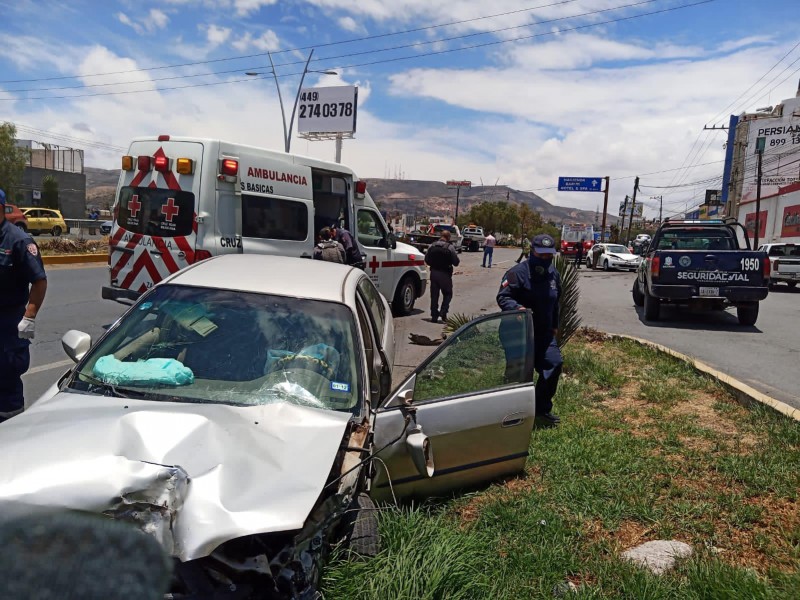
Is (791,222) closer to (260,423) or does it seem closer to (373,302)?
(373,302)

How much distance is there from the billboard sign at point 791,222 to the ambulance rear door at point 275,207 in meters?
37.8

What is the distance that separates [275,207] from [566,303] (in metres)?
4.11

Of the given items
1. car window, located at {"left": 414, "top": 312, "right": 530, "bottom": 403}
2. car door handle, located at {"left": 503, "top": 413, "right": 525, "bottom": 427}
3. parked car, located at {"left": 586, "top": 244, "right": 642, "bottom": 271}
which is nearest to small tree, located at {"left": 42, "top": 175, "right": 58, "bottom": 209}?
parked car, located at {"left": 586, "top": 244, "right": 642, "bottom": 271}

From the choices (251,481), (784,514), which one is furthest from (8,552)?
(784,514)

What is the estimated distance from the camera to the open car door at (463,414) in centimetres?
332

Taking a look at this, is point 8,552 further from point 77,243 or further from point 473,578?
point 77,243

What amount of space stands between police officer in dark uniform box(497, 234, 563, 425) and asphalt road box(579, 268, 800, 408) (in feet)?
8.73

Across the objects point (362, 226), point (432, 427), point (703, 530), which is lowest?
point (703, 530)

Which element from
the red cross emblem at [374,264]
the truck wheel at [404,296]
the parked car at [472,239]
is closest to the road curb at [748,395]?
the red cross emblem at [374,264]

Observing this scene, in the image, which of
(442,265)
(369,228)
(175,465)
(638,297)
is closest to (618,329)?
(442,265)

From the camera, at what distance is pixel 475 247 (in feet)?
157

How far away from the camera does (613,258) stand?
3112 centimetres

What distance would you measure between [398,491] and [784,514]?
233 centimetres

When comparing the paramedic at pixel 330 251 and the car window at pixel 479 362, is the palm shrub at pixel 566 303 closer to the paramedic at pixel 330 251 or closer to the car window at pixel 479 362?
the paramedic at pixel 330 251
